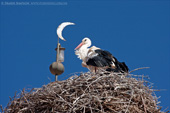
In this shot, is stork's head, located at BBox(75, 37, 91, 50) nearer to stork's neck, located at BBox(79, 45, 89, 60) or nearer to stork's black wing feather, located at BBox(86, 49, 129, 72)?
stork's neck, located at BBox(79, 45, 89, 60)

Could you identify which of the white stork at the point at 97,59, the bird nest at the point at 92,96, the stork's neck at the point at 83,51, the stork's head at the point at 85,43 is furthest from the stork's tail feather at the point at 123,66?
the bird nest at the point at 92,96

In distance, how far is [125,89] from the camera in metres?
4.53

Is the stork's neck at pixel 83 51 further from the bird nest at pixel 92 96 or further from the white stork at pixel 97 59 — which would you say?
the bird nest at pixel 92 96

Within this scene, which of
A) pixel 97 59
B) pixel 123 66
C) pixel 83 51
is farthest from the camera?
pixel 83 51

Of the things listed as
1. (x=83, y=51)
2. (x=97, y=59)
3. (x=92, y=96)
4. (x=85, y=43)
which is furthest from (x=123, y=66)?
(x=92, y=96)

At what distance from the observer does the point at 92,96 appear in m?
4.21

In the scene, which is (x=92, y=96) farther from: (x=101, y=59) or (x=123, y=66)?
(x=101, y=59)

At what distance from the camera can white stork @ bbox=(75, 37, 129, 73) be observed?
8.17 m

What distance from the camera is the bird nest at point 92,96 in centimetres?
421

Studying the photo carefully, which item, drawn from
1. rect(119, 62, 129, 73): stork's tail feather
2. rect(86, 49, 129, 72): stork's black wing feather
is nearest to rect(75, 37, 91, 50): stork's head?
rect(86, 49, 129, 72): stork's black wing feather

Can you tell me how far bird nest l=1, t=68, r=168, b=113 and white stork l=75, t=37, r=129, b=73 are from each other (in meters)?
3.15

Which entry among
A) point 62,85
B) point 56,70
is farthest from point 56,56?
point 62,85

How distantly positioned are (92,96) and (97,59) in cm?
435

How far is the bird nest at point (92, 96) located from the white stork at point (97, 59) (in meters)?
3.15
